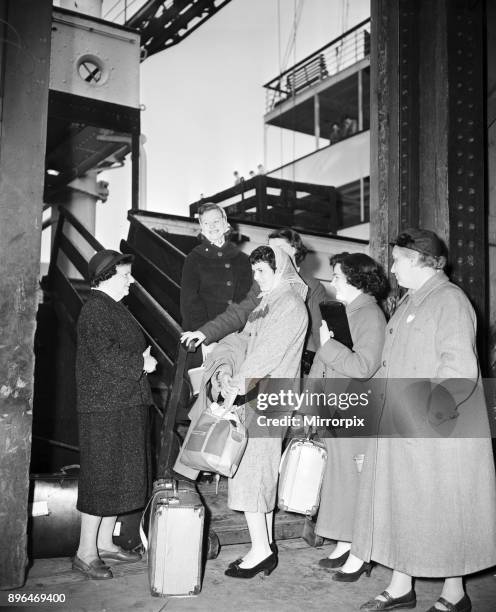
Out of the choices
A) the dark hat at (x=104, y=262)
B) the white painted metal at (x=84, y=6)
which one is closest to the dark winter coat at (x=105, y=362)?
the dark hat at (x=104, y=262)

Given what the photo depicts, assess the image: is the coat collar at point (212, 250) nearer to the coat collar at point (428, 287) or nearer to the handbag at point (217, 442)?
the handbag at point (217, 442)

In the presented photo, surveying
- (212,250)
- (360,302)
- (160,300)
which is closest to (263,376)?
(360,302)

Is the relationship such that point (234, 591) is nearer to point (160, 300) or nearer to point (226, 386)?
point (226, 386)

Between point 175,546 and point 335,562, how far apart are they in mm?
1172

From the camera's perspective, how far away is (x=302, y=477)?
3506 millimetres

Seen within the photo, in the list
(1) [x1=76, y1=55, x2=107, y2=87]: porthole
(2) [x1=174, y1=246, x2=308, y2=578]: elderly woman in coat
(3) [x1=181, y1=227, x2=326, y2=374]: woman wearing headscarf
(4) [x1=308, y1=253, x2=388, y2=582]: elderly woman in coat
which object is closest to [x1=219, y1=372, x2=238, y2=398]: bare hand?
(2) [x1=174, y1=246, x2=308, y2=578]: elderly woman in coat

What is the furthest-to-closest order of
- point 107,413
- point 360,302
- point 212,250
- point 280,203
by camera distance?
point 280,203 → point 212,250 → point 360,302 → point 107,413

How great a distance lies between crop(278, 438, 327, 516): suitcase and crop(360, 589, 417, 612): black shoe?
0.62 meters

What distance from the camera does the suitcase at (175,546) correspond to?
10.1 ft

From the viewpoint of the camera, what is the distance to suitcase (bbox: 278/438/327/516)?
3.49 metres

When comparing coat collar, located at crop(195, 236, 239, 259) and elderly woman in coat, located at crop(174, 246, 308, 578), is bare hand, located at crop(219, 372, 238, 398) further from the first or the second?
coat collar, located at crop(195, 236, 239, 259)

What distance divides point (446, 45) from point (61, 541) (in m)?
4.32

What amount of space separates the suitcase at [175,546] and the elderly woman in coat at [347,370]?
34.7 inches

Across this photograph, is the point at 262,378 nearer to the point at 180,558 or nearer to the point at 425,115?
the point at 180,558
